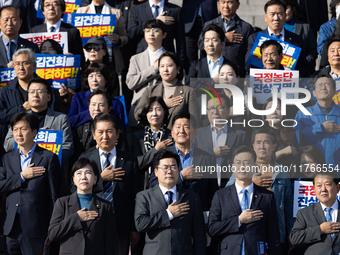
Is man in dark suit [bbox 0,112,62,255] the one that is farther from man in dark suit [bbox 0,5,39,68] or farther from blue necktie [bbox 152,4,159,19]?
blue necktie [bbox 152,4,159,19]

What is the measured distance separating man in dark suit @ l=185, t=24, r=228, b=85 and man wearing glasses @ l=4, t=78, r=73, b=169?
→ 7.40 ft

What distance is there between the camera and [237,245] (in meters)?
6.04

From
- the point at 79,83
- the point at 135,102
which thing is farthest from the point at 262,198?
the point at 79,83

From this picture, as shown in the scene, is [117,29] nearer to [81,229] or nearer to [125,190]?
[125,190]

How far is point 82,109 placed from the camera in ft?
24.9

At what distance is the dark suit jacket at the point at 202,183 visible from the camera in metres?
6.48

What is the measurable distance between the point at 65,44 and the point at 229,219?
3927mm

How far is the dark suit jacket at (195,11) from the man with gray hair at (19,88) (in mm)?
3229

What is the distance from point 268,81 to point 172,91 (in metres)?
1.30

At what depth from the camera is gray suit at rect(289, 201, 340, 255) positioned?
238 inches

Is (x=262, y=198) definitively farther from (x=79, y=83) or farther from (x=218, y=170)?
(x=79, y=83)

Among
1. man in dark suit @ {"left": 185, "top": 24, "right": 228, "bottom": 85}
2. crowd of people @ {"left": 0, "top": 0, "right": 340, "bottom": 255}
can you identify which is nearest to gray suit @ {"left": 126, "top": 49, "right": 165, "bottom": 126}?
crowd of people @ {"left": 0, "top": 0, "right": 340, "bottom": 255}

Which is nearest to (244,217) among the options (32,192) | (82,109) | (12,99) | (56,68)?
(32,192)

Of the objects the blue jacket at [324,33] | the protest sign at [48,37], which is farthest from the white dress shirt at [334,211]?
the protest sign at [48,37]
